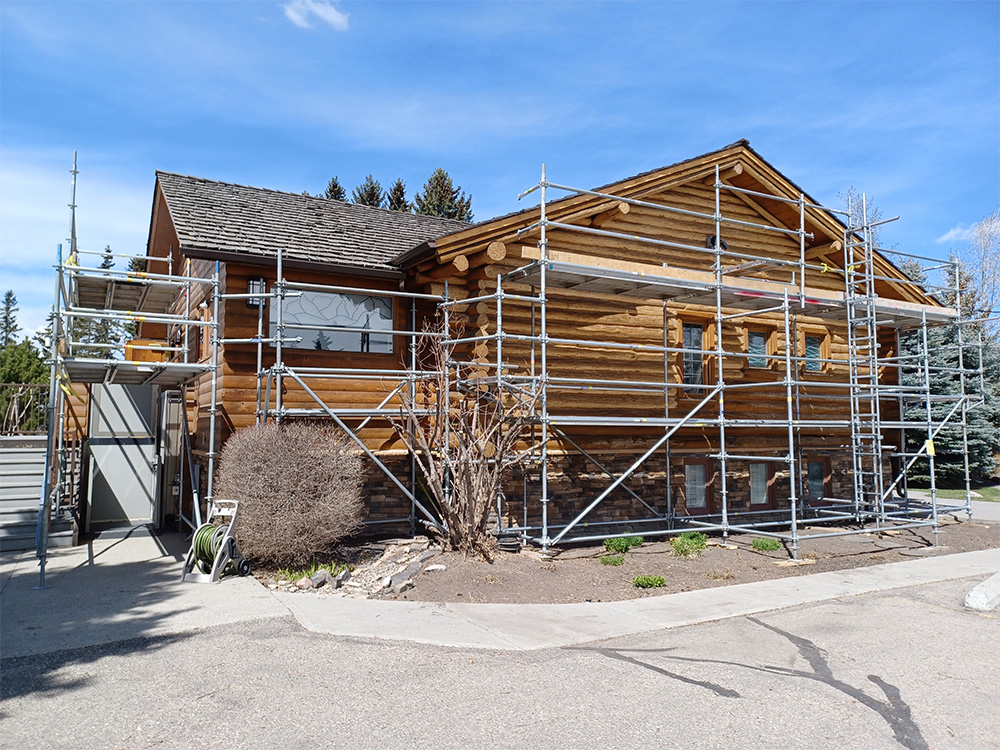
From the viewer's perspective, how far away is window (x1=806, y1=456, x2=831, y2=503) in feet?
52.8

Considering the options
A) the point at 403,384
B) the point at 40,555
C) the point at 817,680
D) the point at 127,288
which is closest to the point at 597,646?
the point at 817,680

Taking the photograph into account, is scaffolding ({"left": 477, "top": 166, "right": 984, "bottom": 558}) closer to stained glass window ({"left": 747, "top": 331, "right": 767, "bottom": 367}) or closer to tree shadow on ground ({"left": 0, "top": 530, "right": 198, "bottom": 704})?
stained glass window ({"left": 747, "top": 331, "right": 767, "bottom": 367})

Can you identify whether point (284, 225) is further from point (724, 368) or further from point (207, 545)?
point (724, 368)

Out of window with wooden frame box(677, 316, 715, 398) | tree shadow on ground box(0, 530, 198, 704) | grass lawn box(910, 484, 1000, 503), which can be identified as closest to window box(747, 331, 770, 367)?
window with wooden frame box(677, 316, 715, 398)

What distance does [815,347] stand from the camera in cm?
1666

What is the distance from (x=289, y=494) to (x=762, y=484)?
401 inches

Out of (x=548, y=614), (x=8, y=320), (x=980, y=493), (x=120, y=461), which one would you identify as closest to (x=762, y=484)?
(x=548, y=614)

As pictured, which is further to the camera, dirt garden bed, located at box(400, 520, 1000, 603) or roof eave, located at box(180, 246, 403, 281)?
roof eave, located at box(180, 246, 403, 281)

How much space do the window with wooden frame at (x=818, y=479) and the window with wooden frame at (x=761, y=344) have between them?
239cm

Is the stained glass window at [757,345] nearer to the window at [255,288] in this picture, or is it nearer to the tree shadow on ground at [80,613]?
the window at [255,288]

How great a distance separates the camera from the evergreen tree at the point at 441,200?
37156 mm

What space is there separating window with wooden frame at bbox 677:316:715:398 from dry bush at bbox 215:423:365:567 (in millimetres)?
7482

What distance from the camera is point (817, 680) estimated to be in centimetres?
607

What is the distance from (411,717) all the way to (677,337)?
10.5 metres
